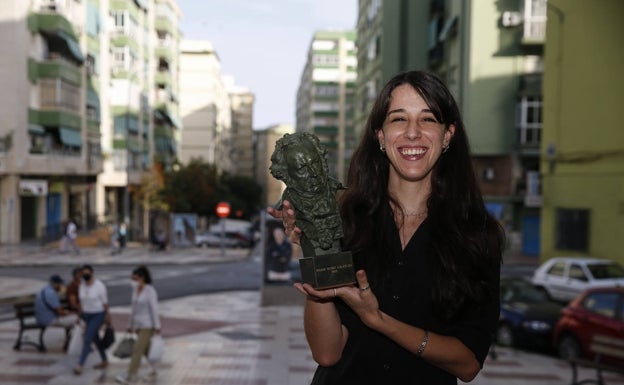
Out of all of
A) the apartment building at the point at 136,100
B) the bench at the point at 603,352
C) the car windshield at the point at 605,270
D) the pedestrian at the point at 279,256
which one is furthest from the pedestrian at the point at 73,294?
the apartment building at the point at 136,100

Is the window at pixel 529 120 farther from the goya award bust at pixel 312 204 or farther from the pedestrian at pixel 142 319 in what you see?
the goya award bust at pixel 312 204

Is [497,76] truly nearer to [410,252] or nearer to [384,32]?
[384,32]

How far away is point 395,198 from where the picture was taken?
260cm

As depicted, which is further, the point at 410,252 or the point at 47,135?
the point at 47,135

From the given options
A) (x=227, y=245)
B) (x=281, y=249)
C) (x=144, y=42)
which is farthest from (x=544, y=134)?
(x=144, y=42)

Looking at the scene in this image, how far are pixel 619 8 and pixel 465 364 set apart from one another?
19055 millimetres

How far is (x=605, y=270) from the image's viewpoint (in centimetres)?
1584

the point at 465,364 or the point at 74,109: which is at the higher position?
the point at 74,109

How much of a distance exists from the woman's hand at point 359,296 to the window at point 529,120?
3268cm

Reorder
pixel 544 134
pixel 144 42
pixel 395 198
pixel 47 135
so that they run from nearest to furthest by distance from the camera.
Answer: pixel 395 198 < pixel 544 134 < pixel 47 135 < pixel 144 42

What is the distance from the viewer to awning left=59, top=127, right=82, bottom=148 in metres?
35.6

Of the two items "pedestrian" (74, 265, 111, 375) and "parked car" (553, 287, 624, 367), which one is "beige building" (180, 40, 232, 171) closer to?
"pedestrian" (74, 265, 111, 375)

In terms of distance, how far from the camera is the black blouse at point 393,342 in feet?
7.61

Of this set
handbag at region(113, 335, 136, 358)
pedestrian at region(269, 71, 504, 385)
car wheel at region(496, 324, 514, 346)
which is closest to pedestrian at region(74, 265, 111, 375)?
handbag at region(113, 335, 136, 358)
